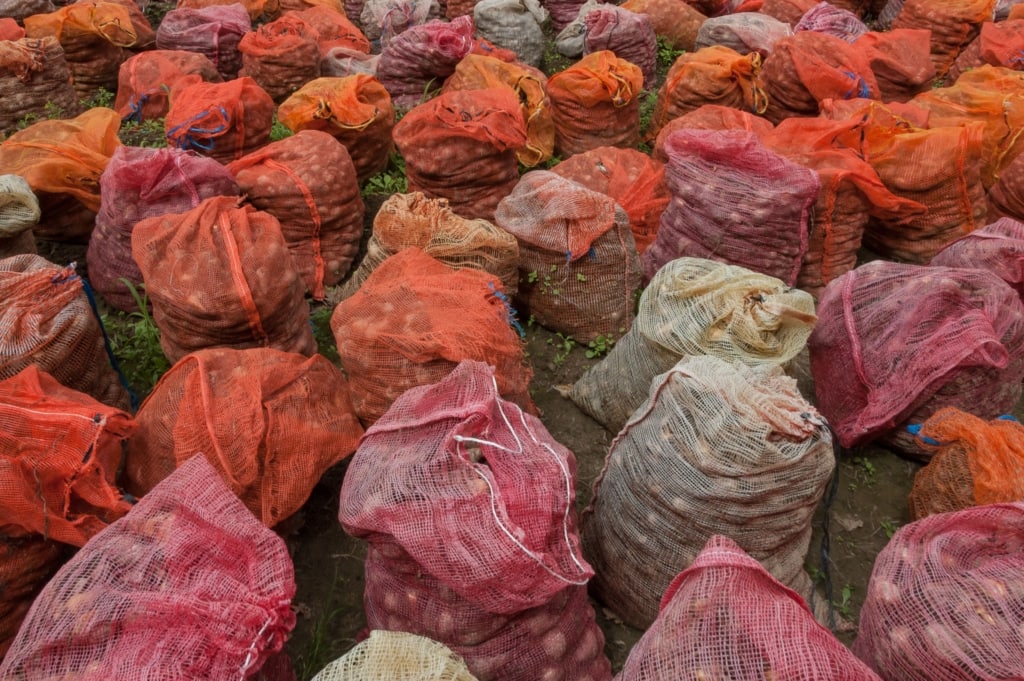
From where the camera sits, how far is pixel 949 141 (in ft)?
10.1

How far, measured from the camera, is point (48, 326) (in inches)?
86.4

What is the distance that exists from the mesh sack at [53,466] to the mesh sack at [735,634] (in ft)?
4.65

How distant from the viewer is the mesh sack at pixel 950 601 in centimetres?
136

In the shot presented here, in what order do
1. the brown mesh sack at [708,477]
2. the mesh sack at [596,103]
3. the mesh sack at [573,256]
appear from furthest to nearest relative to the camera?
1. the mesh sack at [596,103]
2. the mesh sack at [573,256]
3. the brown mesh sack at [708,477]

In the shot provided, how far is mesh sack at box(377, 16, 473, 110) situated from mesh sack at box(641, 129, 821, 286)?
5.95 feet

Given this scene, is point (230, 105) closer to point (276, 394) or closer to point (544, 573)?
point (276, 394)

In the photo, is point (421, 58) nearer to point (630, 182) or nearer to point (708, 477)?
point (630, 182)

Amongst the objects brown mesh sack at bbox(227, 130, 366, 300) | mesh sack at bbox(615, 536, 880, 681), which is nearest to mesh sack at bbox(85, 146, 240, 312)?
brown mesh sack at bbox(227, 130, 366, 300)

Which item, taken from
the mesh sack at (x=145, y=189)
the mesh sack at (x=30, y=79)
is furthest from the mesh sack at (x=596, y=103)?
the mesh sack at (x=30, y=79)

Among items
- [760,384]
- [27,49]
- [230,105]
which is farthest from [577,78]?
[27,49]

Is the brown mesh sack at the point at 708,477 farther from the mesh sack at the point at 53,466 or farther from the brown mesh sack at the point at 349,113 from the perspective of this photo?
Result: the brown mesh sack at the point at 349,113

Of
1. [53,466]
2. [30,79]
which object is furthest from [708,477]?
[30,79]

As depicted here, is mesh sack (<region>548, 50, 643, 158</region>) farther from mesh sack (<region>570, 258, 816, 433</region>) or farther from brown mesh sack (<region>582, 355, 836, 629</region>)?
brown mesh sack (<region>582, 355, 836, 629</region>)

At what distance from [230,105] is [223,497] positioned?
2.53m
